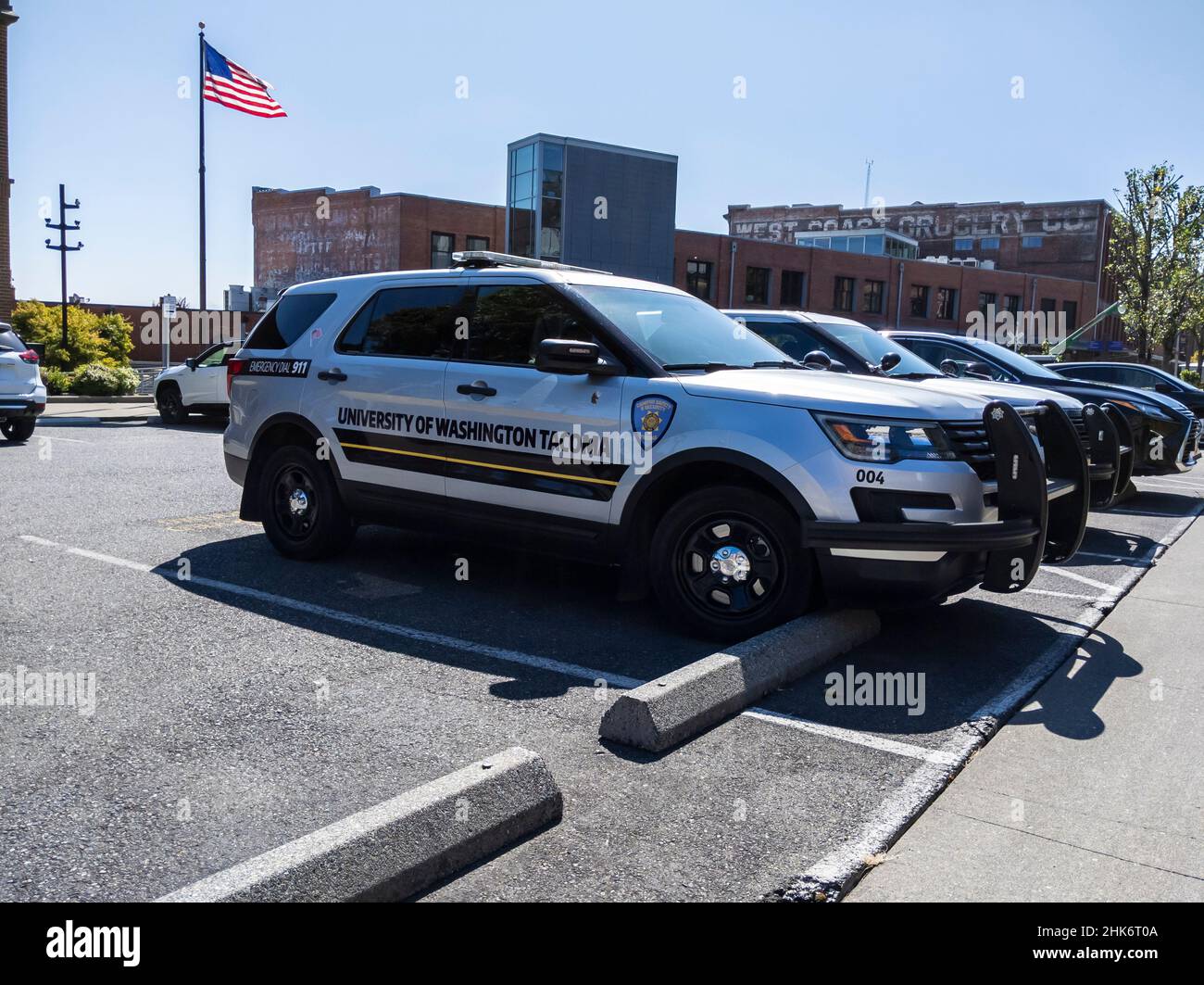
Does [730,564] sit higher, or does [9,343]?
[9,343]

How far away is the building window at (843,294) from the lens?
59625 mm

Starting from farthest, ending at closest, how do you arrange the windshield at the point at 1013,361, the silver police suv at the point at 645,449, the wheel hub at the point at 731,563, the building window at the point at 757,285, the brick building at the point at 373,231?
the building window at the point at 757,285, the brick building at the point at 373,231, the windshield at the point at 1013,361, the wheel hub at the point at 731,563, the silver police suv at the point at 645,449

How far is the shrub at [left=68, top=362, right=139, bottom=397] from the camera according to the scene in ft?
85.2

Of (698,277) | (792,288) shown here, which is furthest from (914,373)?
(792,288)

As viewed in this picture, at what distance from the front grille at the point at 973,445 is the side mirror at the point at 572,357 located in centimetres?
178

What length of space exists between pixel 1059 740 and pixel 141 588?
5.23 m

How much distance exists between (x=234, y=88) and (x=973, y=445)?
23344 mm

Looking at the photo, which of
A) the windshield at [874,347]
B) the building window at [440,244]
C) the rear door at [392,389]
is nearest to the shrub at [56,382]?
the rear door at [392,389]

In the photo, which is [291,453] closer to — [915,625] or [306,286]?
[306,286]

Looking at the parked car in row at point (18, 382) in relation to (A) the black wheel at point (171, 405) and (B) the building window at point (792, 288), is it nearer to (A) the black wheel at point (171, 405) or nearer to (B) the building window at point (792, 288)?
(A) the black wheel at point (171, 405)

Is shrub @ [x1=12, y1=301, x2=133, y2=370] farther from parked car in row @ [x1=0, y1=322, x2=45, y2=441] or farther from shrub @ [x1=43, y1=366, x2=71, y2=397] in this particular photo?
parked car in row @ [x1=0, y1=322, x2=45, y2=441]

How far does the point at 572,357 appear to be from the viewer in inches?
222

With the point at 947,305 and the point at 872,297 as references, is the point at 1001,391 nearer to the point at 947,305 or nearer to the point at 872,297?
the point at 872,297
